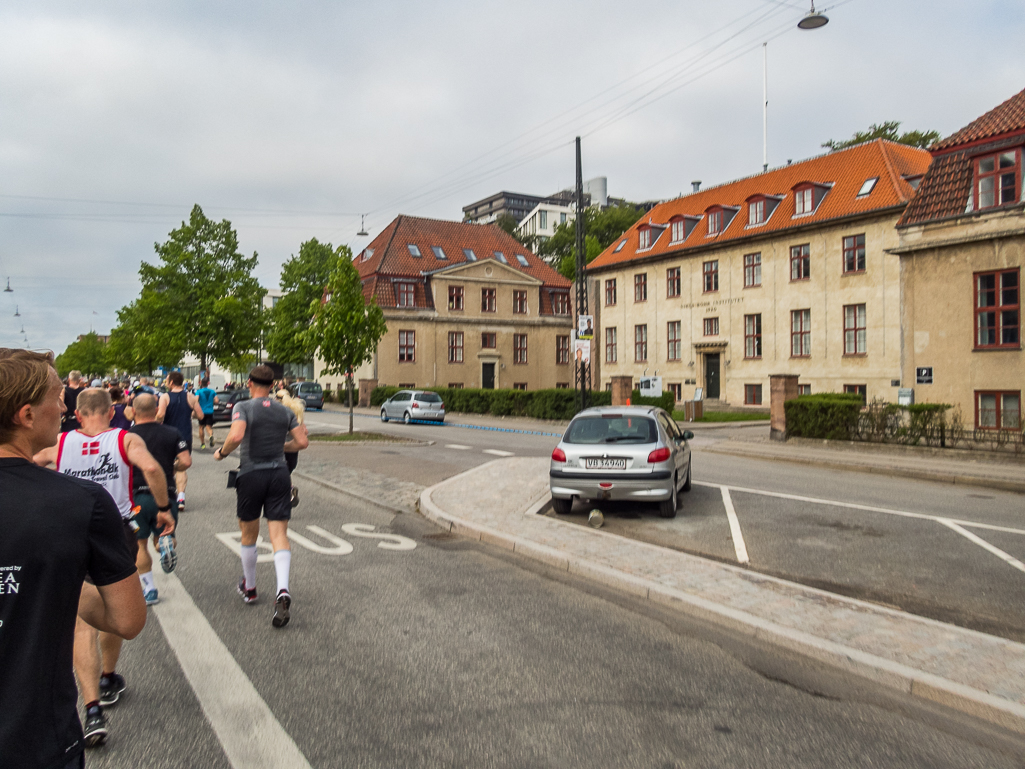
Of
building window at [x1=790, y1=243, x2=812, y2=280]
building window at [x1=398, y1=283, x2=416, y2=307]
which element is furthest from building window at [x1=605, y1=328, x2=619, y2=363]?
building window at [x1=398, y1=283, x2=416, y2=307]

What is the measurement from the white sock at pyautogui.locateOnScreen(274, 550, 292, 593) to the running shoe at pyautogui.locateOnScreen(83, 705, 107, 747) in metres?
1.91

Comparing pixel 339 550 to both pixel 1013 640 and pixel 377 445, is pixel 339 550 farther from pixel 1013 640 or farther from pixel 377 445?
pixel 377 445

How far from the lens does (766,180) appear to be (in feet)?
141

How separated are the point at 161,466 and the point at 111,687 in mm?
1807

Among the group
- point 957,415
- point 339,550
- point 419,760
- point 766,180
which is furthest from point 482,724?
point 766,180

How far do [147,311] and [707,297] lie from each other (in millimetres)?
31775

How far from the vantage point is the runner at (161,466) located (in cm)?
564

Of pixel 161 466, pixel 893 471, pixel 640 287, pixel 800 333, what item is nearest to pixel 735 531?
pixel 161 466

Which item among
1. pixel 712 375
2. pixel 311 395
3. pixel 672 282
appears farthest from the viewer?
pixel 311 395

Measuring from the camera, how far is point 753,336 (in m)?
40.3

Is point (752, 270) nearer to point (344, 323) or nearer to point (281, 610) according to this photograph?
point (344, 323)

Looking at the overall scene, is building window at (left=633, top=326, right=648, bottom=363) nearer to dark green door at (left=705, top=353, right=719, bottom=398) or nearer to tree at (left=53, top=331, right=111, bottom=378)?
dark green door at (left=705, top=353, right=719, bottom=398)

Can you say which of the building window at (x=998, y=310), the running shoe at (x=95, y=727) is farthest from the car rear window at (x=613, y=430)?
the building window at (x=998, y=310)

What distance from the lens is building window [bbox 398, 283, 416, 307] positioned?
54781 millimetres
